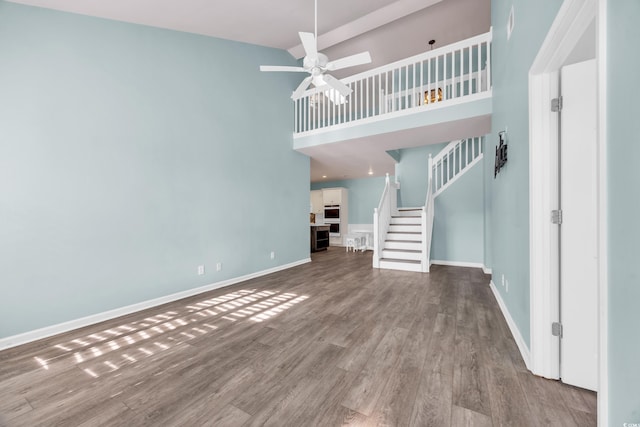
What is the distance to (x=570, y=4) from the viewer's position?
1.16m

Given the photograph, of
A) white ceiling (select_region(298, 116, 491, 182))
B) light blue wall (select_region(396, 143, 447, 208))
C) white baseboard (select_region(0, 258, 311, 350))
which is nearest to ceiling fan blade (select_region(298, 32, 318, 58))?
white ceiling (select_region(298, 116, 491, 182))

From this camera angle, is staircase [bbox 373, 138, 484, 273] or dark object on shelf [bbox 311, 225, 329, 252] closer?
staircase [bbox 373, 138, 484, 273]

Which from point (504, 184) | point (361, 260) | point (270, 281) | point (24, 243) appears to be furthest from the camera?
point (361, 260)

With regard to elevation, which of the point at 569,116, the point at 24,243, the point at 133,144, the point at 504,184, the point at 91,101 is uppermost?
the point at 91,101

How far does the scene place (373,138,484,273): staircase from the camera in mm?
5035

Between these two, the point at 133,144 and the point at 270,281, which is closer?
the point at 133,144

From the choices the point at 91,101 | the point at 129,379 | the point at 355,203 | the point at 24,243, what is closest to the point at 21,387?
the point at 129,379

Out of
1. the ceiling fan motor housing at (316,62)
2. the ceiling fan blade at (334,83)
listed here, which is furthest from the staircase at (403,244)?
the ceiling fan motor housing at (316,62)

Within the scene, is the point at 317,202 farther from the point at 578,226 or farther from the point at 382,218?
the point at 578,226

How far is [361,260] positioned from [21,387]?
5495 millimetres

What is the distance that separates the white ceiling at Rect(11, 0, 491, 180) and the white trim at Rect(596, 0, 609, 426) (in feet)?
12.6

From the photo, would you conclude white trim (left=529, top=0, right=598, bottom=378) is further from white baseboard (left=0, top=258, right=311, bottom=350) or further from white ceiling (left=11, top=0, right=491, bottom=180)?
white baseboard (left=0, top=258, right=311, bottom=350)

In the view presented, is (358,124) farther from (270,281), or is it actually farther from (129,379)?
(129,379)

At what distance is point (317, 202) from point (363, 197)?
1771 mm
